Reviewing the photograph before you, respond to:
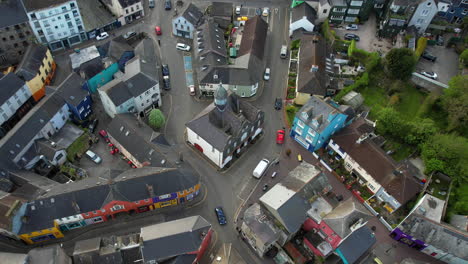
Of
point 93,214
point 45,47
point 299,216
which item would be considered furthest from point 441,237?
point 45,47

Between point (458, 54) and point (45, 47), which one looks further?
point (458, 54)

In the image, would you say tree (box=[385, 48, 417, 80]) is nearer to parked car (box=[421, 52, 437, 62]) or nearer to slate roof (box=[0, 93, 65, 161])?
parked car (box=[421, 52, 437, 62])

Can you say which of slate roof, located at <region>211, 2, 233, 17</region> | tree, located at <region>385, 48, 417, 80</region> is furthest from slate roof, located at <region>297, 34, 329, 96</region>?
slate roof, located at <region>211, 2, 233, 17</region>

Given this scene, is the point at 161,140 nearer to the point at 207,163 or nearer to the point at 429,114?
the point at 207,163

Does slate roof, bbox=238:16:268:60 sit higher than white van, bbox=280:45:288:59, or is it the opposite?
slate roof, bbox=238:16:268:60

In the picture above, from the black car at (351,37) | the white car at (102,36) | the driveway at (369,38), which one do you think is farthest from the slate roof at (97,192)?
the driveway at (369,38)

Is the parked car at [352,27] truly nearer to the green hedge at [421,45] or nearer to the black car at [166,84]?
the green hedge at [421,45]
